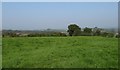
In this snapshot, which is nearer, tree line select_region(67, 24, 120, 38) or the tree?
tree line select_region(67, 24, 120, 38)

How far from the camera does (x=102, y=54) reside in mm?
10492

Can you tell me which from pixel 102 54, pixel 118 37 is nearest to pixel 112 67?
pixel 102 54

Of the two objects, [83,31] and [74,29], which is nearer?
[74,29]

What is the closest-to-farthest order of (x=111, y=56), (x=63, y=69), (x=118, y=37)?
(x=63, y=69) → (x=111, y=56) → (x=118, y=37)

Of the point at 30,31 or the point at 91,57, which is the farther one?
the point at 30,31

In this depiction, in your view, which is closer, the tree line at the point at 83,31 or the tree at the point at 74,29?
the tree line at the point at 83,31

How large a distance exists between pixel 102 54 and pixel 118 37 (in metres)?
6.62

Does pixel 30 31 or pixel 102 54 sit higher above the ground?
pixel 30 31

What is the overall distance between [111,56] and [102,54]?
0.47 meters

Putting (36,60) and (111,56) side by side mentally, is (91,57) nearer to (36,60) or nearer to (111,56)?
(111,56)

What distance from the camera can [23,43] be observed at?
14.0 meters

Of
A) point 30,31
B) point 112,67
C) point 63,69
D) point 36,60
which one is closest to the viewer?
point 63,69

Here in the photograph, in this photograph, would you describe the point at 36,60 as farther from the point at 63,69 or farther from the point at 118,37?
the point at 118,37

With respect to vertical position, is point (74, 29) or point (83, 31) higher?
point (74, 29)
